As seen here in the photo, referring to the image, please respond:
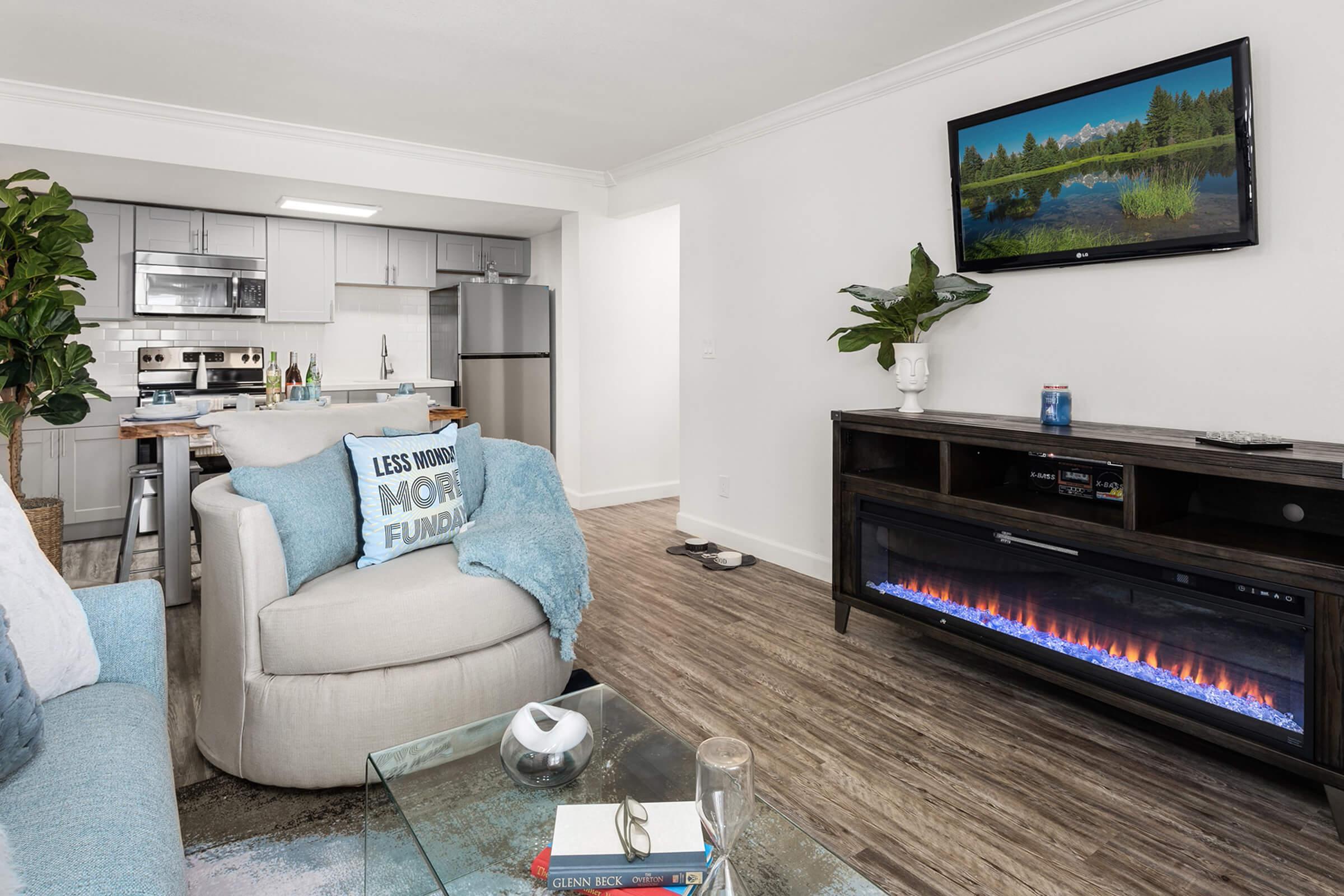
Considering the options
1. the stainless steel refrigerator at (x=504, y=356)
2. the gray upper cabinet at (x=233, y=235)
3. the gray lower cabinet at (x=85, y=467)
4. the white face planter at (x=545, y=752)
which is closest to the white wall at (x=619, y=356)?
the stainless steel refrigerator at (x=504, y=356)

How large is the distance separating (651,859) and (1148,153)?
260 cm

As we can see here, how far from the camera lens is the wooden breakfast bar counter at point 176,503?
3.24m

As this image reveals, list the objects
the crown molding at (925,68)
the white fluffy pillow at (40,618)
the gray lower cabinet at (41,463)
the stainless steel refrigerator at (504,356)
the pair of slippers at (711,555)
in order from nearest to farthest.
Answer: the white fluffy pillow at (40,618), the crown molding at (925,68), the pair of slippers at (711,555), the gray lower cabinet at (41,463), the stainless steel refrigerator at (504,356)

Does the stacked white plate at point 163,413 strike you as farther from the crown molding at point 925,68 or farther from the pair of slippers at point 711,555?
the crown molding at point 925,68

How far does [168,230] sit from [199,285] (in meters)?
0.39

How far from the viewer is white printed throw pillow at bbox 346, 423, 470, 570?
2.28 meters

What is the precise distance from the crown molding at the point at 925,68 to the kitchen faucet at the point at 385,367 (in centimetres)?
286

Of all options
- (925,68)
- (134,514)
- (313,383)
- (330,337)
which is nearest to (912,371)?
(925,68)

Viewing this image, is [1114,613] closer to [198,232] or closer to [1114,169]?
[1114,169]

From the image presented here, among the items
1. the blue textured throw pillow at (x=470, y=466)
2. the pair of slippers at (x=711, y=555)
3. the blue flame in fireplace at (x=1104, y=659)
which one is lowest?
the blue flame in fireplace at (x=1104, y=659)

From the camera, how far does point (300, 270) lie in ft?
18.3

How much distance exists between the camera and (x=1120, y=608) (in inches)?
87.8

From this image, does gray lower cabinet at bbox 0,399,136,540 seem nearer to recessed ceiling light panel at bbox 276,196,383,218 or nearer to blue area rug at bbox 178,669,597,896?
recessed ceiling light panel at bbox 276,196,383,218

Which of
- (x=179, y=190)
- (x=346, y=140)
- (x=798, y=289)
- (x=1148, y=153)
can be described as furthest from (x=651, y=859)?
(x=179, y=190)
